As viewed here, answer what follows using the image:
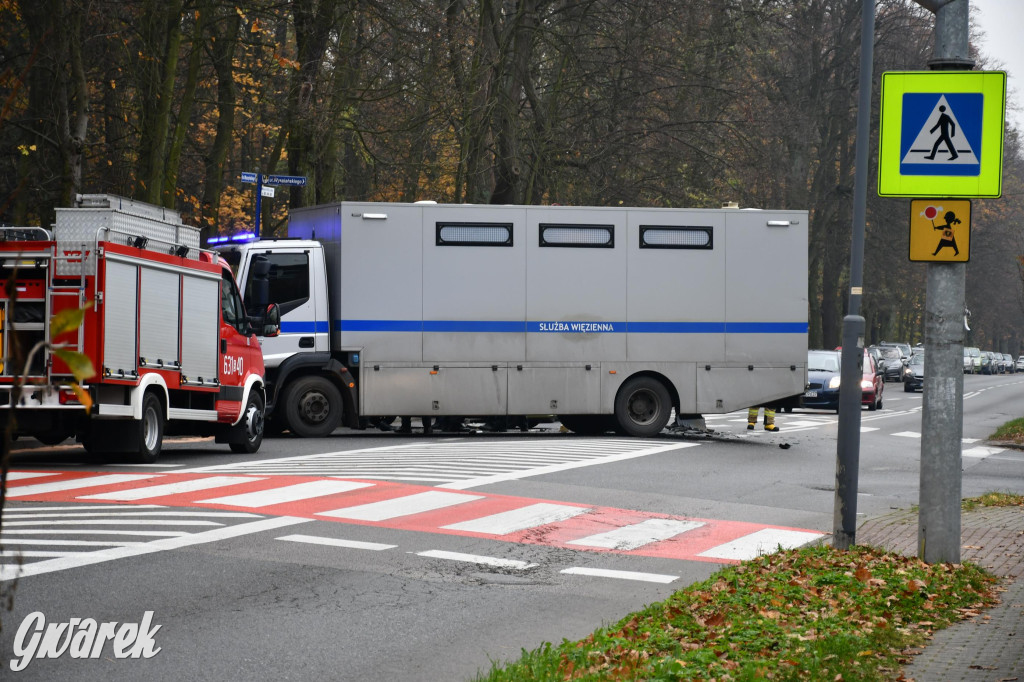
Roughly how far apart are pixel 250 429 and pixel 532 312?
212 inches

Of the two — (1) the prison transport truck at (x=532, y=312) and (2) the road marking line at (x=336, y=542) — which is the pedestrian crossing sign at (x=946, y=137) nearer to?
(2) the road marking line at (x=336, y=542)

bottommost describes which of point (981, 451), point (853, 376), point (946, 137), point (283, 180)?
point (981, 451)

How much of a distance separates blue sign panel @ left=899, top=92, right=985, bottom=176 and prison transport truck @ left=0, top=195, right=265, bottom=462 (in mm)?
8424

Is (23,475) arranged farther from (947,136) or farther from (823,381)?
(823,381)

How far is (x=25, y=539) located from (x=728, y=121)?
936 inches

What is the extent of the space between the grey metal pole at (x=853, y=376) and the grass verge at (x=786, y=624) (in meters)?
0.42

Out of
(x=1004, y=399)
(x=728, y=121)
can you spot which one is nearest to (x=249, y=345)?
(x=728, y=121)

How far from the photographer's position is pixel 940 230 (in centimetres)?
849

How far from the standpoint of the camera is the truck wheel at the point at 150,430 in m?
15.3

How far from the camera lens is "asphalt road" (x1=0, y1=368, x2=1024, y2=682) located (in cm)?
675

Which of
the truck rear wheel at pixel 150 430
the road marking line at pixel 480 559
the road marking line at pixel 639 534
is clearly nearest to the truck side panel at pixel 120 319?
the truck rear wheel at pixel 150 430

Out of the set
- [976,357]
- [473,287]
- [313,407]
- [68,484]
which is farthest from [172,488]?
[976,357]

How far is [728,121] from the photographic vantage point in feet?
101

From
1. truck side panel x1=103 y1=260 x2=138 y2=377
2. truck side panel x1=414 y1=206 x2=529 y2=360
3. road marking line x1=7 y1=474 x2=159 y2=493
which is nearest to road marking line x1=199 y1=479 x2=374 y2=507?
road marking line x1=7 y1=474 x2=159 y2=493
